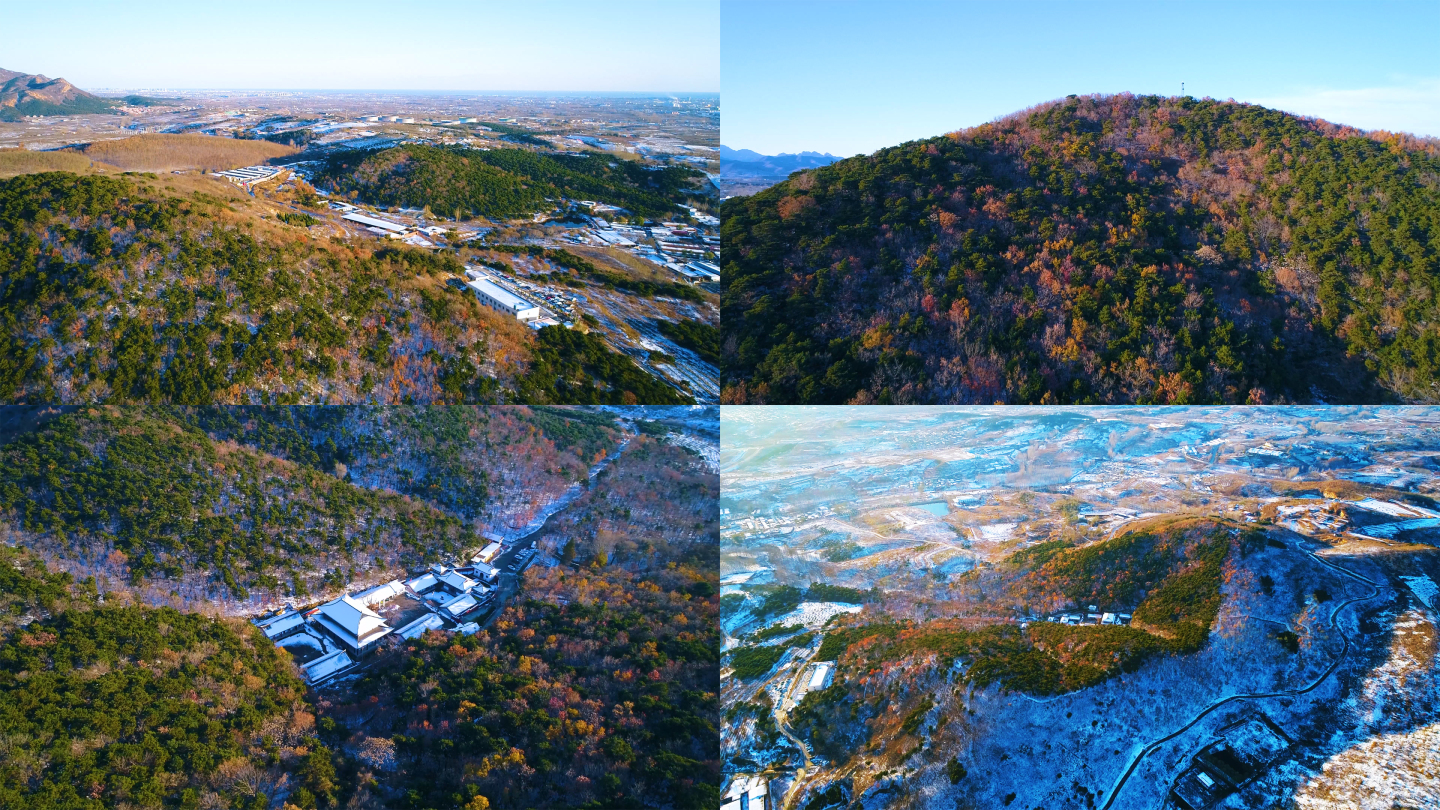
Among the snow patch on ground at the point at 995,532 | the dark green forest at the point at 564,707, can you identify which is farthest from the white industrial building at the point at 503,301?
the snow patch on ground at the point at 995,532

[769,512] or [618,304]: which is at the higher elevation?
[618,304]

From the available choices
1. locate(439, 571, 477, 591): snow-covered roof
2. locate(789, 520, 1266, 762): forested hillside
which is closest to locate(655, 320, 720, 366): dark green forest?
locate(439, 571, 477, 591): snow-covered roof

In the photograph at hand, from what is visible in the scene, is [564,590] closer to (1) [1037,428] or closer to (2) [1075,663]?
→ (2) [1075,663]

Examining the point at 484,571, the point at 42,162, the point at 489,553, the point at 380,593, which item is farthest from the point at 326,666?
the point at 42,162

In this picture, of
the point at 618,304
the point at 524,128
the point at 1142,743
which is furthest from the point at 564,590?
the point at 524,128

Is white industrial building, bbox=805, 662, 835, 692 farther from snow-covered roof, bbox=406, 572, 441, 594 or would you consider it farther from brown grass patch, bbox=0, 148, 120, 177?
brown grass patch, bbox=0, 148, 120, 177

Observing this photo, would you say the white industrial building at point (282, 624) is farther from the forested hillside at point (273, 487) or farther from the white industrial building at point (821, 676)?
the white industrial building at point (821, 676)

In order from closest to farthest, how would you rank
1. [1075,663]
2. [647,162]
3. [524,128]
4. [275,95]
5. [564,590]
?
[1075,663]
[564,590]
[647,162]
[524,128]
[275,95]

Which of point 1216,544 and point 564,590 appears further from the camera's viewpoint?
point 564,590
